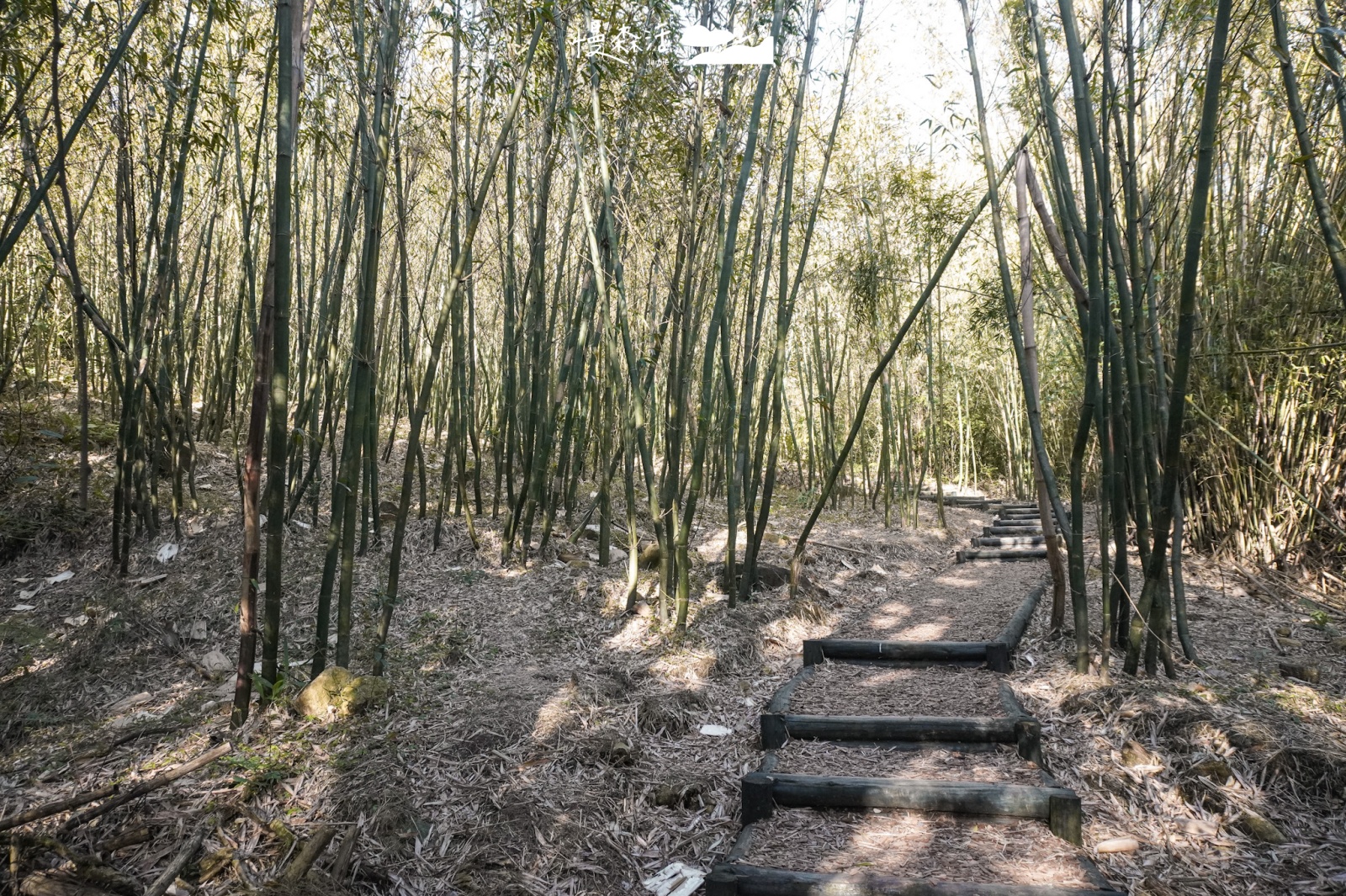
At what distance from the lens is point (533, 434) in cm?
446

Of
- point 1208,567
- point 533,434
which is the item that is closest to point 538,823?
point 533,434

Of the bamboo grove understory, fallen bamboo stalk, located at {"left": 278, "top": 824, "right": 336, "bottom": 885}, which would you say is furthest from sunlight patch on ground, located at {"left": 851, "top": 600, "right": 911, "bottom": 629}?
fallen bamboo stalk, located at {"left": 278, "top": 824, "right": 336, "bottom": 885}

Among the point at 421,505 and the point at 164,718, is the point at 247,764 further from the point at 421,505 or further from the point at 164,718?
the point at 421,505

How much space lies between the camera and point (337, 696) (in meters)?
2.51

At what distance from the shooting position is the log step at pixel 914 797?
200 cm

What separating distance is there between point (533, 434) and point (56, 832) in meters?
2.89

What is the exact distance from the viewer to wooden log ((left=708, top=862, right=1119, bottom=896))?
65.6 inches

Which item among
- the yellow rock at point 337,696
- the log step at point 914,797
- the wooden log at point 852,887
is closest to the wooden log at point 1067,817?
the log step at point 914,797

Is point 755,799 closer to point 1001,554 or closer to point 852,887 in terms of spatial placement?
point 852,887

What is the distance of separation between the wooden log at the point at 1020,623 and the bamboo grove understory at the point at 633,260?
21 cm

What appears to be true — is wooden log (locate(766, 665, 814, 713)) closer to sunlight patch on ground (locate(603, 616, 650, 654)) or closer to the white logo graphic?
sunlight patch on ground (locate(603, 616, 650, 654))

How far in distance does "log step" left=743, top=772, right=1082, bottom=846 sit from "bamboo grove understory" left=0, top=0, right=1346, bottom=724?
3.06 feet

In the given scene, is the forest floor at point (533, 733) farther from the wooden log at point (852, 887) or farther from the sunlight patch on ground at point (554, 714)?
the wooden log at point (852, 887)

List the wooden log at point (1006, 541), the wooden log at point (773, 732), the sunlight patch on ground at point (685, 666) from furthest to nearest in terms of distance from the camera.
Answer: the wooden log at point (1006, 541), the sunlight patch on ground at point (685, 666), the wooden log at point (773, 732)
